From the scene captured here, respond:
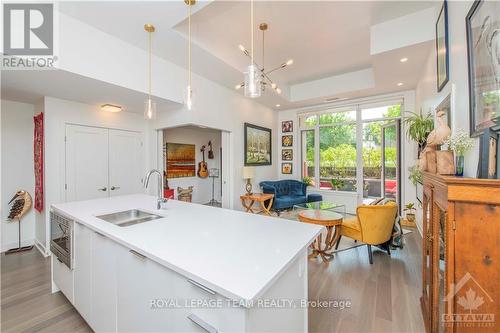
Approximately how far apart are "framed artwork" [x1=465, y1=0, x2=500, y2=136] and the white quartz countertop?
4.25 ft

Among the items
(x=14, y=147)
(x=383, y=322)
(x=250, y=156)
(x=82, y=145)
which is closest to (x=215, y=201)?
(x=250, y=156)

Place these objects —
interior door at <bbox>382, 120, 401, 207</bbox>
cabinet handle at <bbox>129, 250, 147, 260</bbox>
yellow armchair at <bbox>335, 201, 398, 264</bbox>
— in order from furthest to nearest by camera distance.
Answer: interior door at <bbox>382, 120, 401, 207</bbox>, yellow armchair at <bbox>335, 201, 398, 264</bbox>, cabinet handle at <bbox>129, 250, 147, 260</bbox>

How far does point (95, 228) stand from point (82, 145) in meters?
2.74

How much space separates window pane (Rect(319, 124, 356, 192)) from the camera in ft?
18.8

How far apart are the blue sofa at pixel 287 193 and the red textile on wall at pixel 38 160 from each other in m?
4.24

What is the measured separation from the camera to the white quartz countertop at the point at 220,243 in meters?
0.90

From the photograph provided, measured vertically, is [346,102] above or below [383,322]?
above

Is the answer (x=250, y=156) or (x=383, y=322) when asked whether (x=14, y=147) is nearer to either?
(x=250, y=156)

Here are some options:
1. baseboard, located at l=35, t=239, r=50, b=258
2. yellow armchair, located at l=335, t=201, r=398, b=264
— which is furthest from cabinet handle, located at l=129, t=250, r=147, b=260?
baseboard, located at l=35, t=239, r=50, b=258

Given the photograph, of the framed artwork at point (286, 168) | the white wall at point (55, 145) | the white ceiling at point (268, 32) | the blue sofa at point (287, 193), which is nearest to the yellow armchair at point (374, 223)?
the white ceiling at point (268, 32)

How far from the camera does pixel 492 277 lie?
0.94 m

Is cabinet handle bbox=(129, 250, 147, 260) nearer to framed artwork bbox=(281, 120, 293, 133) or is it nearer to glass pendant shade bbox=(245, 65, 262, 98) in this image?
glass pendant shade bbox=(245, 65, 262, 98)

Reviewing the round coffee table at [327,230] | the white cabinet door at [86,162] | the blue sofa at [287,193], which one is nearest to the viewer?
the round coffee table at [327,230]

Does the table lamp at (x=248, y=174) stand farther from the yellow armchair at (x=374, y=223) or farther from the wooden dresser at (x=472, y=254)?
the wooden dresser at (x=472, y=254)
